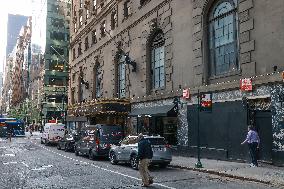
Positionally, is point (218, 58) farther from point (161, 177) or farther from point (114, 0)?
point (114, 0)

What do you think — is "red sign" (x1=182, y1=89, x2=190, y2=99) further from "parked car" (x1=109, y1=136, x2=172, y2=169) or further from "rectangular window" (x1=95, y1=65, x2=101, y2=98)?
"rectangular window" (x1=95, y1=65, x2=101, y2=98)

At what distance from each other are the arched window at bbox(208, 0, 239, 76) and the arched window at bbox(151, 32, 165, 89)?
5.63 m

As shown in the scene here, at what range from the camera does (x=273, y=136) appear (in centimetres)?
1602

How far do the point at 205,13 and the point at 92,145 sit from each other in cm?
1088

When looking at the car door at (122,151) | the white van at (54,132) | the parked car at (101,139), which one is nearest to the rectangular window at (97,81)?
the white van at (54,132)

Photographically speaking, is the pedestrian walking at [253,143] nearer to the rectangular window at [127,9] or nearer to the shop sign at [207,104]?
the shop sign at [207,104]

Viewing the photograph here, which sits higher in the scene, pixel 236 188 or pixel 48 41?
pixel 48 41

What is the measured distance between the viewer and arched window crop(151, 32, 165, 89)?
26094 mm

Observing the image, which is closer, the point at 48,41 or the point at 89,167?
the point at 89,167

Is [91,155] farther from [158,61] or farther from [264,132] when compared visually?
[264,132]

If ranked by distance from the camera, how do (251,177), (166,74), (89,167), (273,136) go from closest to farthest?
(251,177)
(273,136)
(89,167)
(166,74)

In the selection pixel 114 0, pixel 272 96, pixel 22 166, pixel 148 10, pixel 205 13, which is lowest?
pixel 22 166

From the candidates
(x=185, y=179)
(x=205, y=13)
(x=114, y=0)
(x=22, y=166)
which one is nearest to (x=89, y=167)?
(x=22, y=166)

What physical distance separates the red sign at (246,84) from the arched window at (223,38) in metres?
1.53
